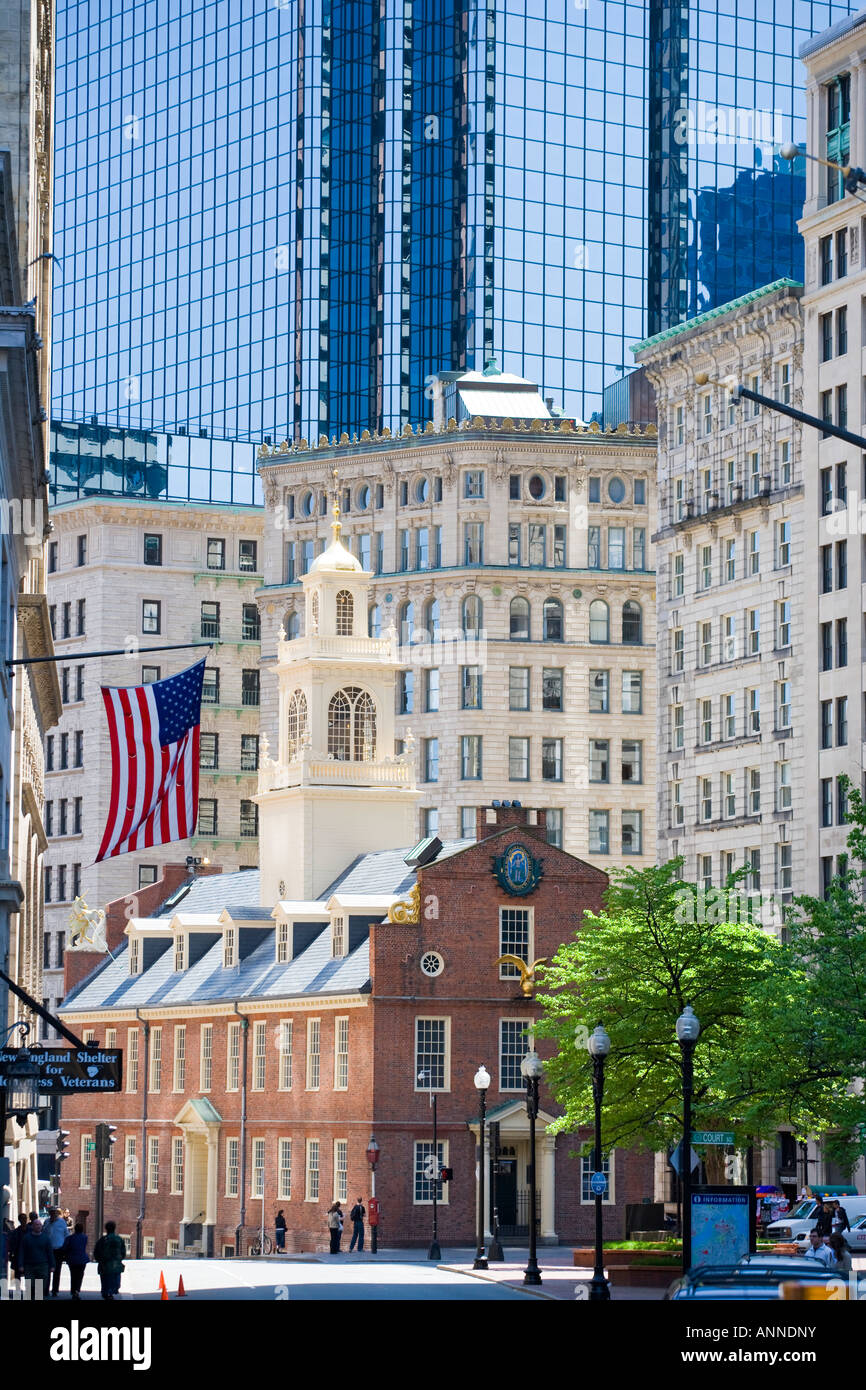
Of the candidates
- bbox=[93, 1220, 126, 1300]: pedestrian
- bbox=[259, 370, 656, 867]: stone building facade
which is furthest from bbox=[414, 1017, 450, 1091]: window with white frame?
bbox=[259, 370, 656, 867]: stone building facade

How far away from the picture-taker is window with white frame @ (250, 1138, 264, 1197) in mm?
90625

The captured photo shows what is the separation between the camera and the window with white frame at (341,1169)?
85.3 metres

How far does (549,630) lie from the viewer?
439 feet

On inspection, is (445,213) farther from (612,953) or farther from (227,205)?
(612,953)

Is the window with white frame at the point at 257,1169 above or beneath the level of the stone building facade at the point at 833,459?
beneath

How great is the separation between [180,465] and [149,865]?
2597 cm

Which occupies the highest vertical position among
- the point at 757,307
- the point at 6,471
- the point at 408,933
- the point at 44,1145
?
the point at 757,307

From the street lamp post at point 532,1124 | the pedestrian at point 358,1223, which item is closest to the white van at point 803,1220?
the street lamp post at point 532,1124

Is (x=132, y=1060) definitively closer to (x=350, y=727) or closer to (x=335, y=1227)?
(x=350, y=727)

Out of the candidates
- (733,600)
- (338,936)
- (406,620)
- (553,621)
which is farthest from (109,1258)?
(406,620)

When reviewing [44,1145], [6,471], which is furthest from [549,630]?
[6,471]

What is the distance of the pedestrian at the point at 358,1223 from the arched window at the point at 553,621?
54663 millimetres

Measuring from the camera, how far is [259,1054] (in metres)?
91.9

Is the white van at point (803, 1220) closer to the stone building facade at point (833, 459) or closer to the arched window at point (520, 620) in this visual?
the stone building facade at point (833, 459)
